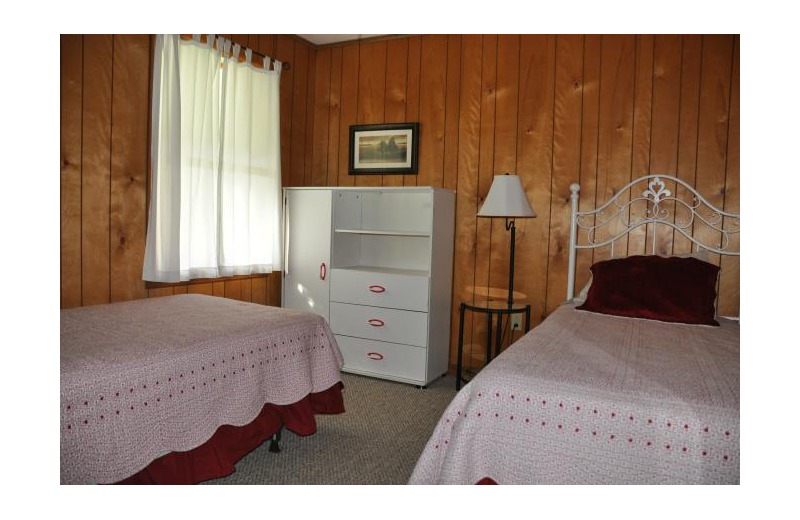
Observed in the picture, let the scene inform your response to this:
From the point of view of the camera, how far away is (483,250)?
137 inches

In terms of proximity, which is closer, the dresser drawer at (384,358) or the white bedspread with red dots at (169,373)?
the white bedspread with red dots at (169,373)

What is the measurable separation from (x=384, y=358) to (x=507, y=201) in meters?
1.27

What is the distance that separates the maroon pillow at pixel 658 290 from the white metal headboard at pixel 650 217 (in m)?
0.38

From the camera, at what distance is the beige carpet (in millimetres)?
2027

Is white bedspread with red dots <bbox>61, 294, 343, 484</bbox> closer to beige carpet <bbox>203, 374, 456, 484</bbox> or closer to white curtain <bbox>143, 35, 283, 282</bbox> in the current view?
beige carpet <bbox>203, 374, 456, 484</bbox>

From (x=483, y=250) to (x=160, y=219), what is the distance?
2.00m

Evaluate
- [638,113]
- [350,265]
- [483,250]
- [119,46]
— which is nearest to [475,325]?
[483,250]

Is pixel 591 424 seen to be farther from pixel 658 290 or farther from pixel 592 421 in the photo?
pixel 658 290

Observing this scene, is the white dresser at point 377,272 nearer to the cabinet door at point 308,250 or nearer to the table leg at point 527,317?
the cabinet door at point 308,250

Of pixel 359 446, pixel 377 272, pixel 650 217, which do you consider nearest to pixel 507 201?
pixel 650 217

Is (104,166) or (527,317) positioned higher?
(104,166)

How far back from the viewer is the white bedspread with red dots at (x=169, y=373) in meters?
1.38

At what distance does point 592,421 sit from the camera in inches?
50.1

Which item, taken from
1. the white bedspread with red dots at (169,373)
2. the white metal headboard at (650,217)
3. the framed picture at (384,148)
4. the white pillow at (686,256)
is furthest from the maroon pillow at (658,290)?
the framed picture at (384,148)
